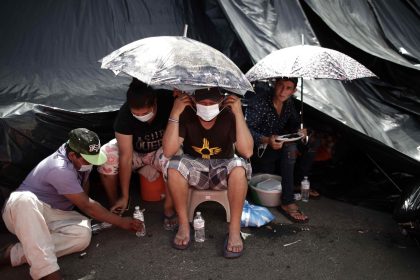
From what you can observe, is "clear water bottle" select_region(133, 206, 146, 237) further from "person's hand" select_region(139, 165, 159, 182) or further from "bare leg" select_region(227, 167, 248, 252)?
"bare leg" select_region(227, 167, 248, 252)

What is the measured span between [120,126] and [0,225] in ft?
3.70

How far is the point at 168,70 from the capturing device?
2373 mm

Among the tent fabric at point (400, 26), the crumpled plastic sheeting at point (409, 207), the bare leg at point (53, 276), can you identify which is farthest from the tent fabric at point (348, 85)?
the bare leg at point (53, 276)

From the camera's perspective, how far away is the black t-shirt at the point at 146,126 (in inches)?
117

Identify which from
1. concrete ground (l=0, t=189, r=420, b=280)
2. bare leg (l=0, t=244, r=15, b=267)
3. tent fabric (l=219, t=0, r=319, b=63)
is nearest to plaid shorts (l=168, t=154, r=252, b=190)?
concrete ground (l=0, t=189, r=420, b=280)

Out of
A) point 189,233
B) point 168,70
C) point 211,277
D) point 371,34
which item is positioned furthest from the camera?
point 371,34

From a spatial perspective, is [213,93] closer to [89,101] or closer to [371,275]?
[89,101]

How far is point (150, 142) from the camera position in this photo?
10.4ft

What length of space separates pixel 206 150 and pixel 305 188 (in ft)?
3.61

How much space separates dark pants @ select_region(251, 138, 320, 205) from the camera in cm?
322

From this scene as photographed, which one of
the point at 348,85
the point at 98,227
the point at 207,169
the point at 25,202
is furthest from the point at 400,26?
the point at 25,202

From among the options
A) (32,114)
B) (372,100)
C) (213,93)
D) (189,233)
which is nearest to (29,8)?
(32,114)

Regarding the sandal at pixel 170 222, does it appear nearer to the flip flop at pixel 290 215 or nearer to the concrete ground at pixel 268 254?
the concrete ground at pixel 268 254

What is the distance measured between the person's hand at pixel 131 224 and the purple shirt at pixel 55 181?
402 mm
